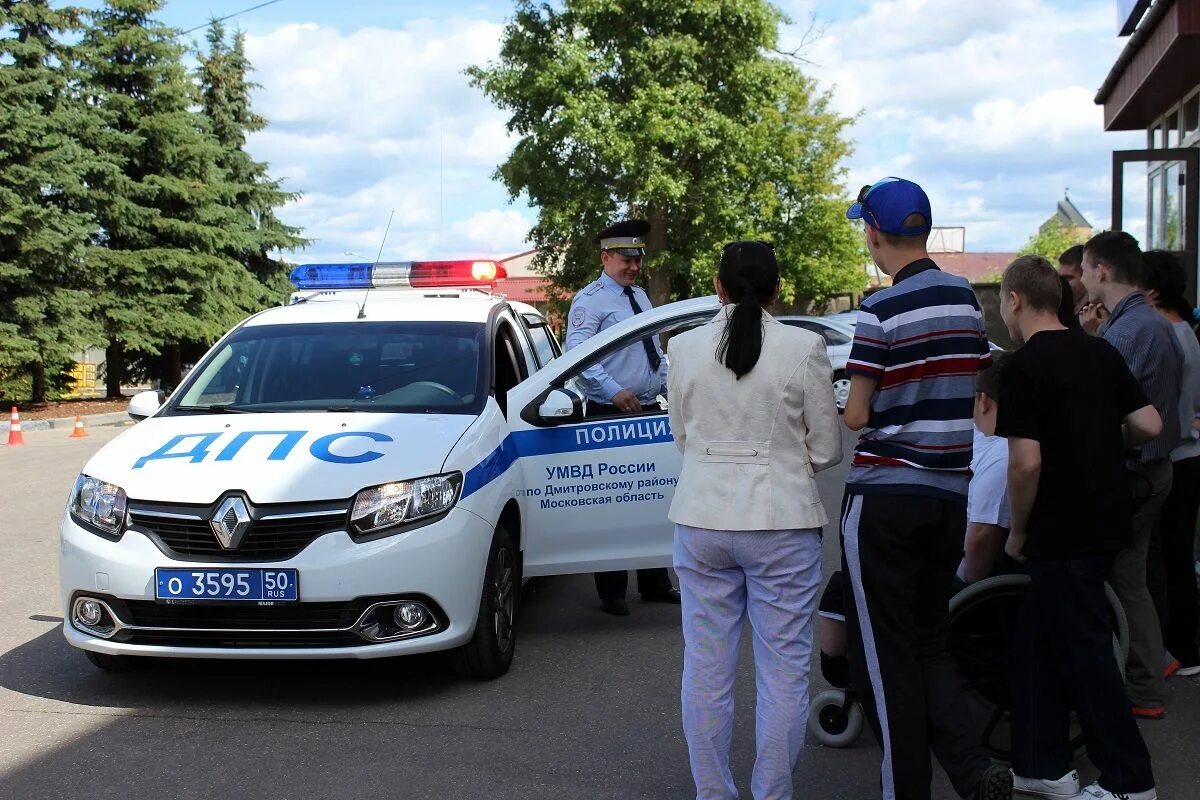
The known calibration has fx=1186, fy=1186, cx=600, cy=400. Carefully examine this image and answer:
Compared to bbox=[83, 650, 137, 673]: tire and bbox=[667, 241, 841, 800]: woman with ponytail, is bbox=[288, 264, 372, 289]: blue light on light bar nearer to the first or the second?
bbox=[83, 650, 137, 673]: tire

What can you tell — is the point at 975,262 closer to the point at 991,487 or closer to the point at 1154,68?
the point at 1154,68

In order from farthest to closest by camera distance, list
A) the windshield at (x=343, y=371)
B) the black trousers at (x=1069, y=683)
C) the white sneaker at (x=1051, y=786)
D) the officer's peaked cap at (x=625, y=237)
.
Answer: the officer's peaked cap at (x=625, y=237) < the windshield at (x=343, y=371) < the white sneaker at (x=1051, y=786) < the black trousers at (x=1069, y=683)

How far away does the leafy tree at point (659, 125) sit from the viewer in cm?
3103

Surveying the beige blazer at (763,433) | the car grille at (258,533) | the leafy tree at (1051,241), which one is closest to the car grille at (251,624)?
the car grille at (258,533)

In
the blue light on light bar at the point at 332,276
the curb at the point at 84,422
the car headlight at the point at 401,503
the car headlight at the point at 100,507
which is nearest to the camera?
the car headlight at the point at 401,503

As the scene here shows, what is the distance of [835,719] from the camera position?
4.32 meters

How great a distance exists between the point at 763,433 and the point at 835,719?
144 cm

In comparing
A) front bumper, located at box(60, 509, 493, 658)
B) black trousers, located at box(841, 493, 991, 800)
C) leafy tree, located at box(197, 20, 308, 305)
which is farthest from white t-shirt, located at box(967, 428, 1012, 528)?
leafy tree, located at box(197, 20, 308, 305)

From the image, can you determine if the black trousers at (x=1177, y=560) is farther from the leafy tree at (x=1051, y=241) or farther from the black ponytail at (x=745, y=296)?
the leafy tree at (x=1051, y=241)

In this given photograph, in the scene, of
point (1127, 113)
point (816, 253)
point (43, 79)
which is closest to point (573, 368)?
point (1127, 113)

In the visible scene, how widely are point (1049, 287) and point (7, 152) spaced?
25291mm

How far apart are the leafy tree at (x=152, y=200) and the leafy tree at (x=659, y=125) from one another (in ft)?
26.7

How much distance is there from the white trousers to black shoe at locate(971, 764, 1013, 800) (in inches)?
21.2

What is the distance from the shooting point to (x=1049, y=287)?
3.59 metres
